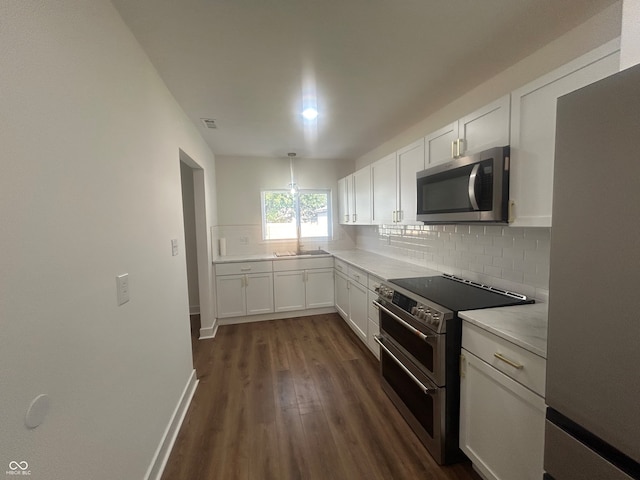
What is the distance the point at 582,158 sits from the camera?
77 cm

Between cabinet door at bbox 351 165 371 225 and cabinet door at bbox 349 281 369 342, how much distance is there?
0.88 meters

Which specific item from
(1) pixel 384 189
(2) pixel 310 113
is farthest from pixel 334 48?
(1) pixel 384 189

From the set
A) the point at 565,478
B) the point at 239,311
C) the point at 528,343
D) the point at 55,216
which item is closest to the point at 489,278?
the point at 528,343

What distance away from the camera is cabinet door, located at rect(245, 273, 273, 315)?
3.67 meters

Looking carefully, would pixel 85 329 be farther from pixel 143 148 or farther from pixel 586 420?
pixel 586 420

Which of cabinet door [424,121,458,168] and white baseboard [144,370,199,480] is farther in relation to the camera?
cabinet door [424,121,458,168]

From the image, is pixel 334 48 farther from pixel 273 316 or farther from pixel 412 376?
pixel 273 316

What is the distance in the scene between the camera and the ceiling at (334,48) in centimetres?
127

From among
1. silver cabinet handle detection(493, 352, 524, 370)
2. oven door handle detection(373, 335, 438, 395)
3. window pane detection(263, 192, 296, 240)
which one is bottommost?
oven door handle detection(373, 335, 438, 395)

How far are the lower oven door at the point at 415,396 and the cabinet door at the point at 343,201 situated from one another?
89.4 inches

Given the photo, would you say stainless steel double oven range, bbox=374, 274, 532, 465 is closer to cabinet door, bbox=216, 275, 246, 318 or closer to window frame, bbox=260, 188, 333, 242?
cabinet door, bbox=216, 275, 246, 318

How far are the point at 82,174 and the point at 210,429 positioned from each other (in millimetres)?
1830

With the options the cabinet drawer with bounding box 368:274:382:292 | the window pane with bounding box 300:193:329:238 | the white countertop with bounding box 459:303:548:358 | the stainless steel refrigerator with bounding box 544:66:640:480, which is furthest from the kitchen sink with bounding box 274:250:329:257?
the stainless steel refrigerator with bounding box 544:66:640:480

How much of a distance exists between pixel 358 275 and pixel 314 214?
180 centimetres
